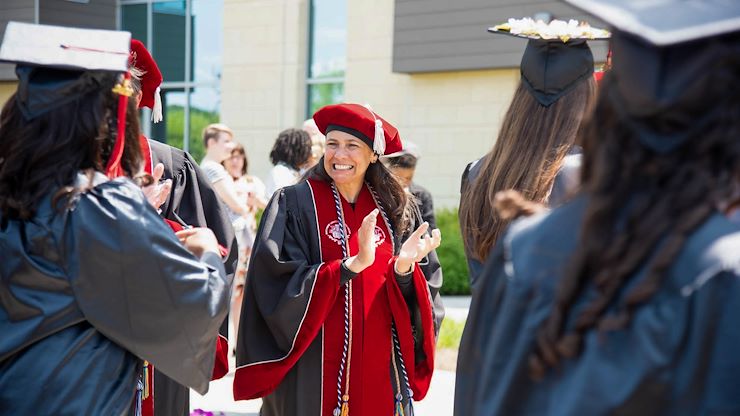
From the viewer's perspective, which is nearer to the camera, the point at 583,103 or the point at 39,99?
the point at 39,99

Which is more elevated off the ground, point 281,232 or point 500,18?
point 500,18

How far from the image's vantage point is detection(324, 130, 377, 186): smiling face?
4578 mm

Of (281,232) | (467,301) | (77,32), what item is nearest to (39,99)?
(77,32)

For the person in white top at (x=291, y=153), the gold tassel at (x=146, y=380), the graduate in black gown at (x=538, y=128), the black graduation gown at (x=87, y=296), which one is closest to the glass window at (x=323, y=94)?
the person in white top at (x=291, y=153)

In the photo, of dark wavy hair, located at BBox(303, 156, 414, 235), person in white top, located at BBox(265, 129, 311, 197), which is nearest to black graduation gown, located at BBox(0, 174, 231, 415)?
dark wavy hair, located at BBox(303, 156, 414, 235)

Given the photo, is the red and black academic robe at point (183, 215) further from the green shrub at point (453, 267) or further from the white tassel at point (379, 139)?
the green shrub at point (453, 267)

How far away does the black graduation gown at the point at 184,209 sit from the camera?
Answer: 423 centimetres

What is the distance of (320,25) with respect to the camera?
1561 cm

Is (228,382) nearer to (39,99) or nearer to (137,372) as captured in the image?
(137,372)

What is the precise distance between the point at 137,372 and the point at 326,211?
1.66 m

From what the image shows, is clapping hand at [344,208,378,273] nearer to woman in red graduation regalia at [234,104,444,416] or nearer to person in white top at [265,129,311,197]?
woman in red graduation regalia at [234,104,444,416]

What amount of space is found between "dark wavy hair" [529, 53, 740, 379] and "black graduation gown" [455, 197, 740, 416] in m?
0.02

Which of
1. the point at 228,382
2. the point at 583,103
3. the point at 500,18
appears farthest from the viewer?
the point at 500,18

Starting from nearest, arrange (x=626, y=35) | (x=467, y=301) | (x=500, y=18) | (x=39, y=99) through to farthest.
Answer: (x=626, y=35), (x=39, y=99), (x=467, y=301), (x=500, y=18)
